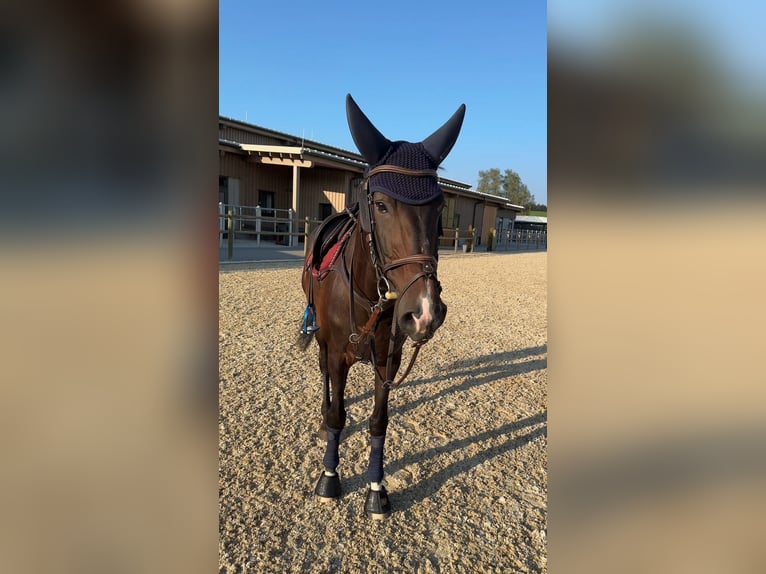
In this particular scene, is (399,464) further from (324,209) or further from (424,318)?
(324,209)

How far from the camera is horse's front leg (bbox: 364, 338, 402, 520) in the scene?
2646 mm

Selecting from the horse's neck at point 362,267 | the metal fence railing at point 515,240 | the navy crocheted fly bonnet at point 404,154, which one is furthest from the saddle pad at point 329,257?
the metal fence railing at point 515,240

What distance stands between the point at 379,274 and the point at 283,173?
63.4ft

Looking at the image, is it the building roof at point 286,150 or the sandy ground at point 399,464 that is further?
the building roof at point 286,150

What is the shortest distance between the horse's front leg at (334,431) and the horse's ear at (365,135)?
130 cm

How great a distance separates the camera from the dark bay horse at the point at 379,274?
1908mm

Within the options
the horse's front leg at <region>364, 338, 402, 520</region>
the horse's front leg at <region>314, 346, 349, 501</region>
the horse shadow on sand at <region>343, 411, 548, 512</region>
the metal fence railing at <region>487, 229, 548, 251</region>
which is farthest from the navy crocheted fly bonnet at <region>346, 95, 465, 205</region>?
the metal fence railing at <region>487, 229, 548, 251</region>

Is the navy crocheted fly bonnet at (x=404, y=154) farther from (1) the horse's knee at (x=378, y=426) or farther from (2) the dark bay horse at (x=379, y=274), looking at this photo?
(1) the horse's knee at (x=378, y=426)

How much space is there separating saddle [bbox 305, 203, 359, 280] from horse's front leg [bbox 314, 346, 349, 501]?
64 centimetres

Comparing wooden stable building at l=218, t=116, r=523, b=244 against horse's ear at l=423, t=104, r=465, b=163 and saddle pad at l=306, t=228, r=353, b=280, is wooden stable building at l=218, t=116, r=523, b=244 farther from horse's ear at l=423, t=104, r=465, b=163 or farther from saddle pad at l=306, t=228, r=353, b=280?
horse's ear at l=423, t=104, r=465, b=163

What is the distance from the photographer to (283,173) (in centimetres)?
2019

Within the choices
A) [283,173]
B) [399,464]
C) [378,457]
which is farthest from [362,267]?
[283,173]
